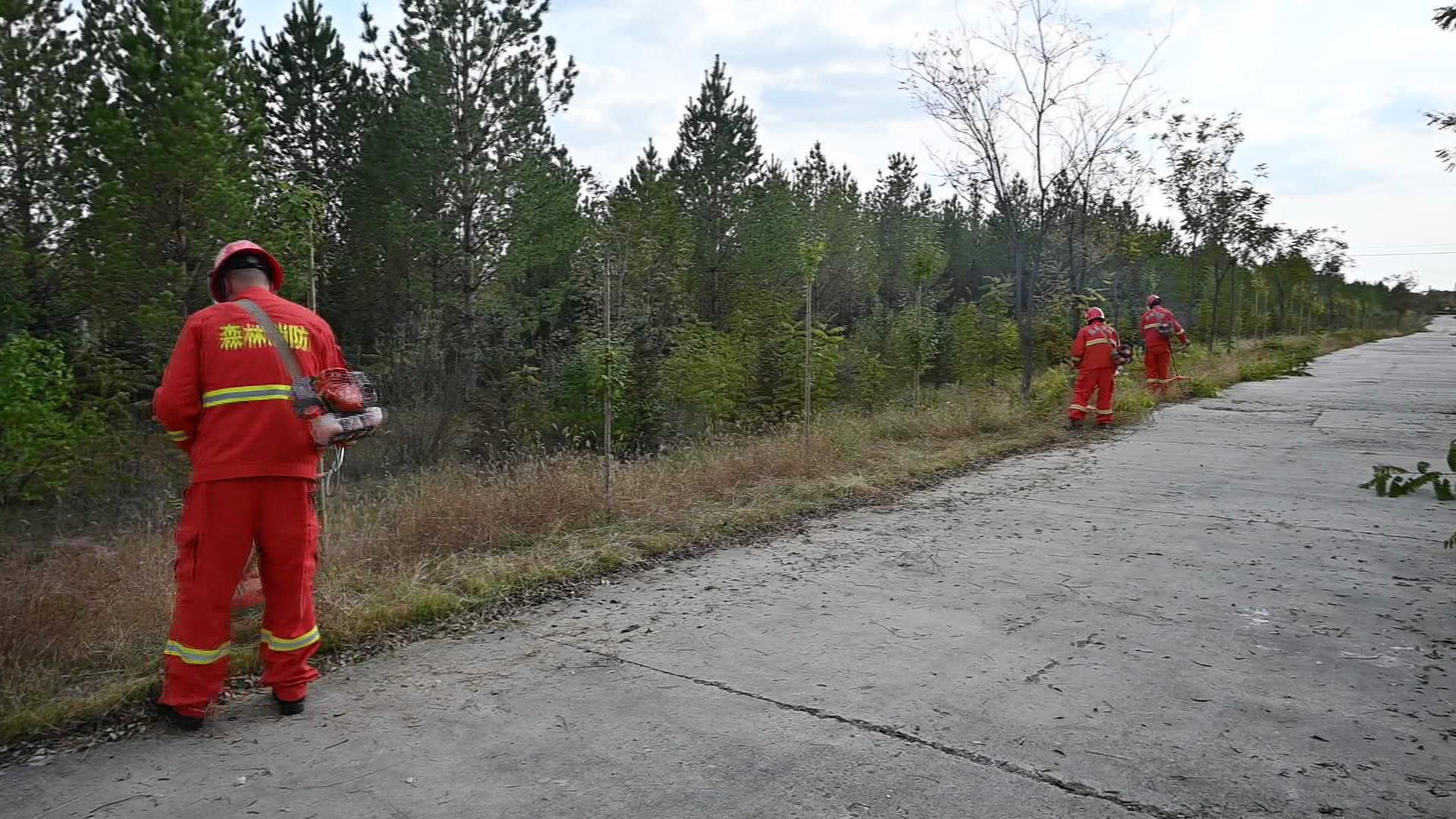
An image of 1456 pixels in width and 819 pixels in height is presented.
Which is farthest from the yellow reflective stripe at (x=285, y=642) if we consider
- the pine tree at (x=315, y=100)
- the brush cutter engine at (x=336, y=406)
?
the pine tree at (x=315, y=100)

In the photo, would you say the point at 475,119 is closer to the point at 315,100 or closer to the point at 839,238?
the point at 315,100

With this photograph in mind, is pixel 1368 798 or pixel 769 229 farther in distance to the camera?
pixel 769 229

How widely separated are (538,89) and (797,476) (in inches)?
592

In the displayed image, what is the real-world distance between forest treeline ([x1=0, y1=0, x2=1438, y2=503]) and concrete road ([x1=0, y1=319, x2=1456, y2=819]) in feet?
10.9

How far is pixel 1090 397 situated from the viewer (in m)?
13.9

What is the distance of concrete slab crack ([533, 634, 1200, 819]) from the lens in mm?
3160

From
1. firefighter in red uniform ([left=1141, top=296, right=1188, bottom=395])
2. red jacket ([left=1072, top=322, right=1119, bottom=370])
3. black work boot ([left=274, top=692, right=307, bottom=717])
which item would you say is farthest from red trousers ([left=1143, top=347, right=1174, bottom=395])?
black work boot ([left=274, top=692, right=307, bottom=717])

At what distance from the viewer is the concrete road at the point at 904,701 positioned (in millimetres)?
3256

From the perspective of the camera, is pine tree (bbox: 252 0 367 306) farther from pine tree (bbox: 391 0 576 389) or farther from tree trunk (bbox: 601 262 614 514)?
tree trunk (bbox: 601 262 614 514)

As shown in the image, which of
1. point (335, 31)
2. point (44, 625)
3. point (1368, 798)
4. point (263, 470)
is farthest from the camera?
point (335, 31)

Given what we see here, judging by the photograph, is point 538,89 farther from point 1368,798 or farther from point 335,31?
point 1368,798

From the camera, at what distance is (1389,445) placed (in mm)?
12164

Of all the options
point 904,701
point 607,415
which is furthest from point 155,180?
point 904,701

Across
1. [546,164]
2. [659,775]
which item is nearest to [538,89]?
[546,164]
